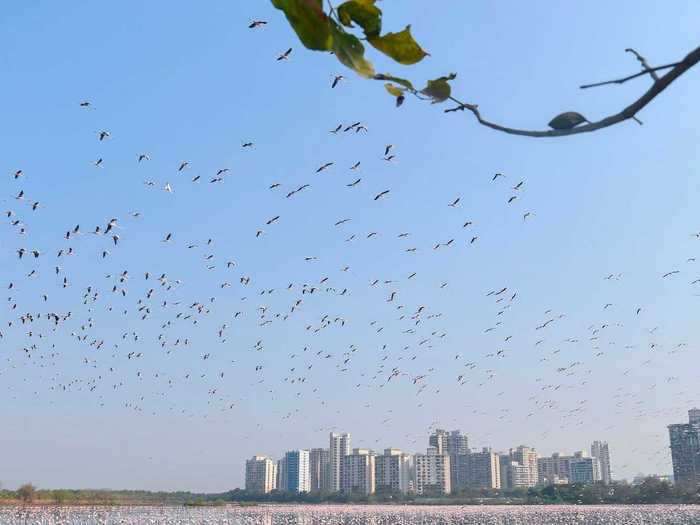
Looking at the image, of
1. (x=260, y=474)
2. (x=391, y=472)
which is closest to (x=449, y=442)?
(x=391, y=472)

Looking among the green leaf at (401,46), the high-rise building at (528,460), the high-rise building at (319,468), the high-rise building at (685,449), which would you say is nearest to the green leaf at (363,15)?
the green leaf at (401,46)

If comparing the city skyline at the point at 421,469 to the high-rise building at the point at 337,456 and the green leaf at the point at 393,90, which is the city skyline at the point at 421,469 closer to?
the high-rise building at the point at 337,456

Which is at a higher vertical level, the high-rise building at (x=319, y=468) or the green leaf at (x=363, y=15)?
the green leaf at (x=363, y=15)

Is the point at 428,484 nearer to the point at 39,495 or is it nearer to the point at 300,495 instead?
the point at 300,495

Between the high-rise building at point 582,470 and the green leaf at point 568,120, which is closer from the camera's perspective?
the green leaf at point 568,120

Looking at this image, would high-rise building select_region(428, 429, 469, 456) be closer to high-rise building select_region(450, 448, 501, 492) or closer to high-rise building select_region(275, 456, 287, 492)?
high-rise building select_region(450, 448, 501, 492)

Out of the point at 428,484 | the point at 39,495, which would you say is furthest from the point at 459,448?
the point at 39,495

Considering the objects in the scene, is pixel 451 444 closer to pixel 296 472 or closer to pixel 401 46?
pixel 296 472
